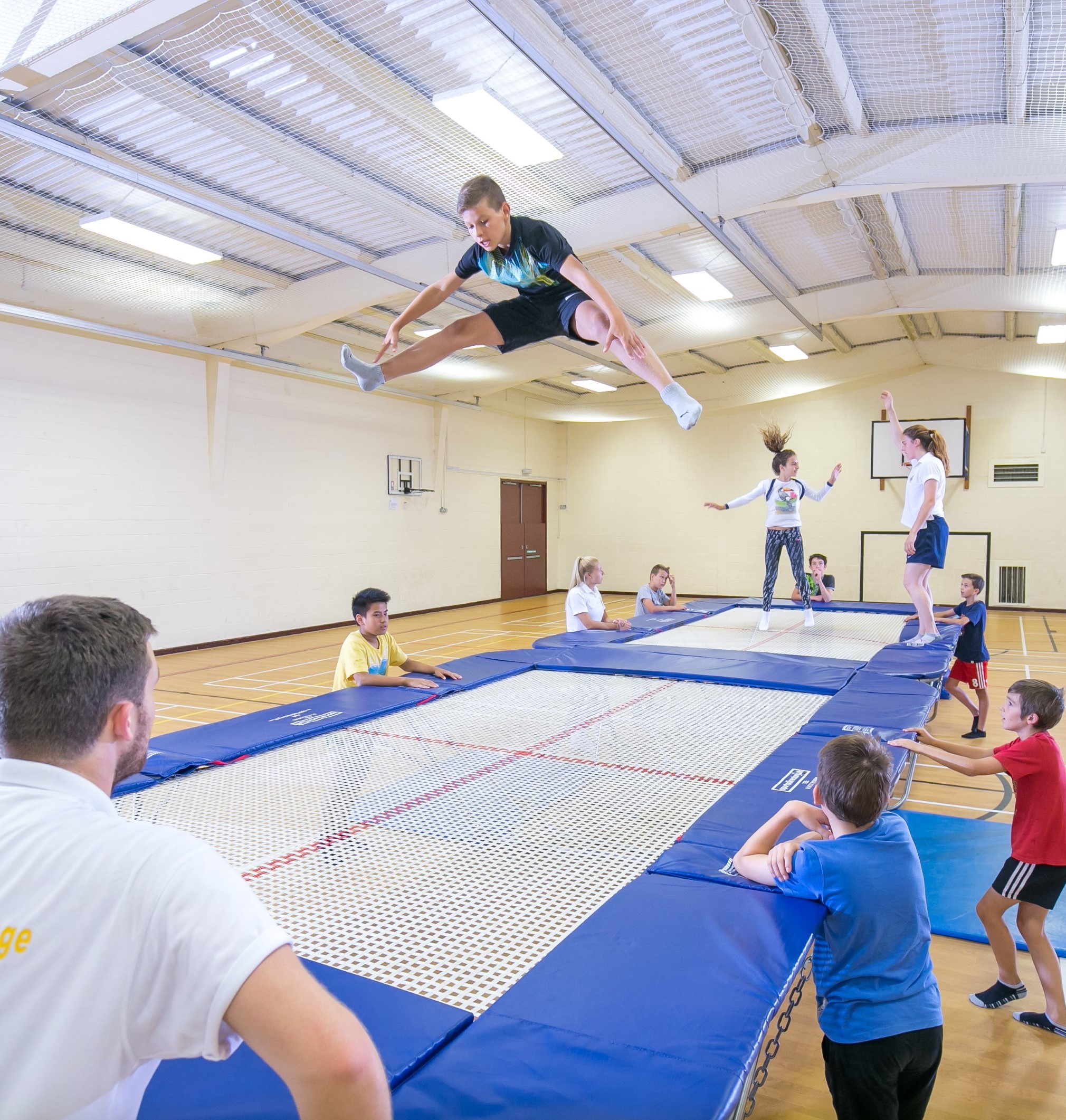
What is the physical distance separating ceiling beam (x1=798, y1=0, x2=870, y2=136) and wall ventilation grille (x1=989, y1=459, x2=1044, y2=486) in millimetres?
7262

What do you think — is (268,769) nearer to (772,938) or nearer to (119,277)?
(772,938)

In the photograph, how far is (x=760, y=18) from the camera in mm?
3986

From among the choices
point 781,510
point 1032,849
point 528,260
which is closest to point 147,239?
point 528,260

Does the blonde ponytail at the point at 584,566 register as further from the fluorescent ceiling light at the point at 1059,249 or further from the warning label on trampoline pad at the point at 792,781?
the fluorescent ceiling light at the point at 1059,249

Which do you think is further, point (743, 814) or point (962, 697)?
point (962, 697)

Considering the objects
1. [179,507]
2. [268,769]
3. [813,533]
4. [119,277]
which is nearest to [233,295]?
[119,277]

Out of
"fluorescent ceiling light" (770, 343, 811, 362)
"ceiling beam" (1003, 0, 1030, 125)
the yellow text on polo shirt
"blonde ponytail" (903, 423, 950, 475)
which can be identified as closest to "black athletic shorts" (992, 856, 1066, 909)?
the yellow text on polo shirt

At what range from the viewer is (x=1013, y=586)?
1107 cm

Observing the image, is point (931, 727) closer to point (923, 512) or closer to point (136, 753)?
point (923, 512)

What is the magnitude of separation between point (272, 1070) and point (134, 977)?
2.09 ft

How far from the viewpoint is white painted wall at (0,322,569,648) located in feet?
22.2

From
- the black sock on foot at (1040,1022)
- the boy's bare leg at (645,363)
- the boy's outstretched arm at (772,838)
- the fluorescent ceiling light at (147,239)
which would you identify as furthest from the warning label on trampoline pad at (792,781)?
the fluorescent ceiling light at (147,239)

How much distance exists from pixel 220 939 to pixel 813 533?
1235 cm

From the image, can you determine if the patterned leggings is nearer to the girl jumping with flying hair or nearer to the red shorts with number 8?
the girl jumping with flying hair
